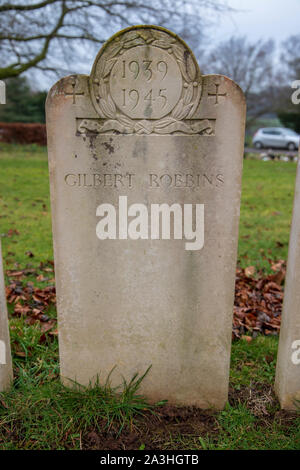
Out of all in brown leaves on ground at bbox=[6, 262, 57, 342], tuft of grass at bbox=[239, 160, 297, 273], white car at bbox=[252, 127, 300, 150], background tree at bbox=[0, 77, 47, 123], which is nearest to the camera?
brown leaves on ground at bbox=[6, 262, 57, 342]

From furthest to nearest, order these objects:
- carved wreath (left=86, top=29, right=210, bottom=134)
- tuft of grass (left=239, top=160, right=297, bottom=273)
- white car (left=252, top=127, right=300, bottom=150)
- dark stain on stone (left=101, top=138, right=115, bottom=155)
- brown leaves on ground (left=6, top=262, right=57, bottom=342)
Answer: white car (left=252, top=127, right=300, bottom=150) → tuft of grass (left=239, top=160, right=297, bottom=273) → brown leaves on ground (left=6, top=262, right=57, bottom=342) → dark stain on stone (left=101, top=138, right=115, bottom=155) → carved wreath (left=86, top=29, right=210, bottom=134)

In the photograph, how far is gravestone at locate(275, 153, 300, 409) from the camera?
98.5 inches

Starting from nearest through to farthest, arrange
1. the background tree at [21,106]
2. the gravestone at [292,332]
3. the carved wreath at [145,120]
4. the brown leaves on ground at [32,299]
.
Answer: the carved wreath at [145,120]
the gravestone at [292,332]
the brown leaves on ground at [32,299]
the background tree at [21,106]

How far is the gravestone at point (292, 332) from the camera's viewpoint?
2.50 meters

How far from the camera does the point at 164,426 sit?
101 inches

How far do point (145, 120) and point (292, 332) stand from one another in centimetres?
172

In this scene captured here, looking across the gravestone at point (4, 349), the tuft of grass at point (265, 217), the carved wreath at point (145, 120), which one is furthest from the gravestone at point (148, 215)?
the tuft of grass at point (265, 217)

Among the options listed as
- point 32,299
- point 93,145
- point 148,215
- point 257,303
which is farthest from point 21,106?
point 148,215

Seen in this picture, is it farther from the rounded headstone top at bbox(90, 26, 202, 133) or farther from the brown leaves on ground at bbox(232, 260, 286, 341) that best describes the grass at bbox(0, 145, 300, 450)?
the rounded headstone top at bbox(90, 26, 202, 133)

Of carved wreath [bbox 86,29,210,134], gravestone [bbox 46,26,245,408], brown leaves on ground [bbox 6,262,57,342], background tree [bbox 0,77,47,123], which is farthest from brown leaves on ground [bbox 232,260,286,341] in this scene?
background tree [bbox 0,77,47,123]

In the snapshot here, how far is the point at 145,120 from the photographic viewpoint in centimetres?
233

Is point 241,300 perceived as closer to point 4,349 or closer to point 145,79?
point 4,349

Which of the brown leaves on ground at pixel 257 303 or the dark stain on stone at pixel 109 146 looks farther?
the brown leaves on ground at pixel 257 303

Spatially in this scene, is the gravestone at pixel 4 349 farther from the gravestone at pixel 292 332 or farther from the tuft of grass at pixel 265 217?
the tuft of grass at pixel 265 217
